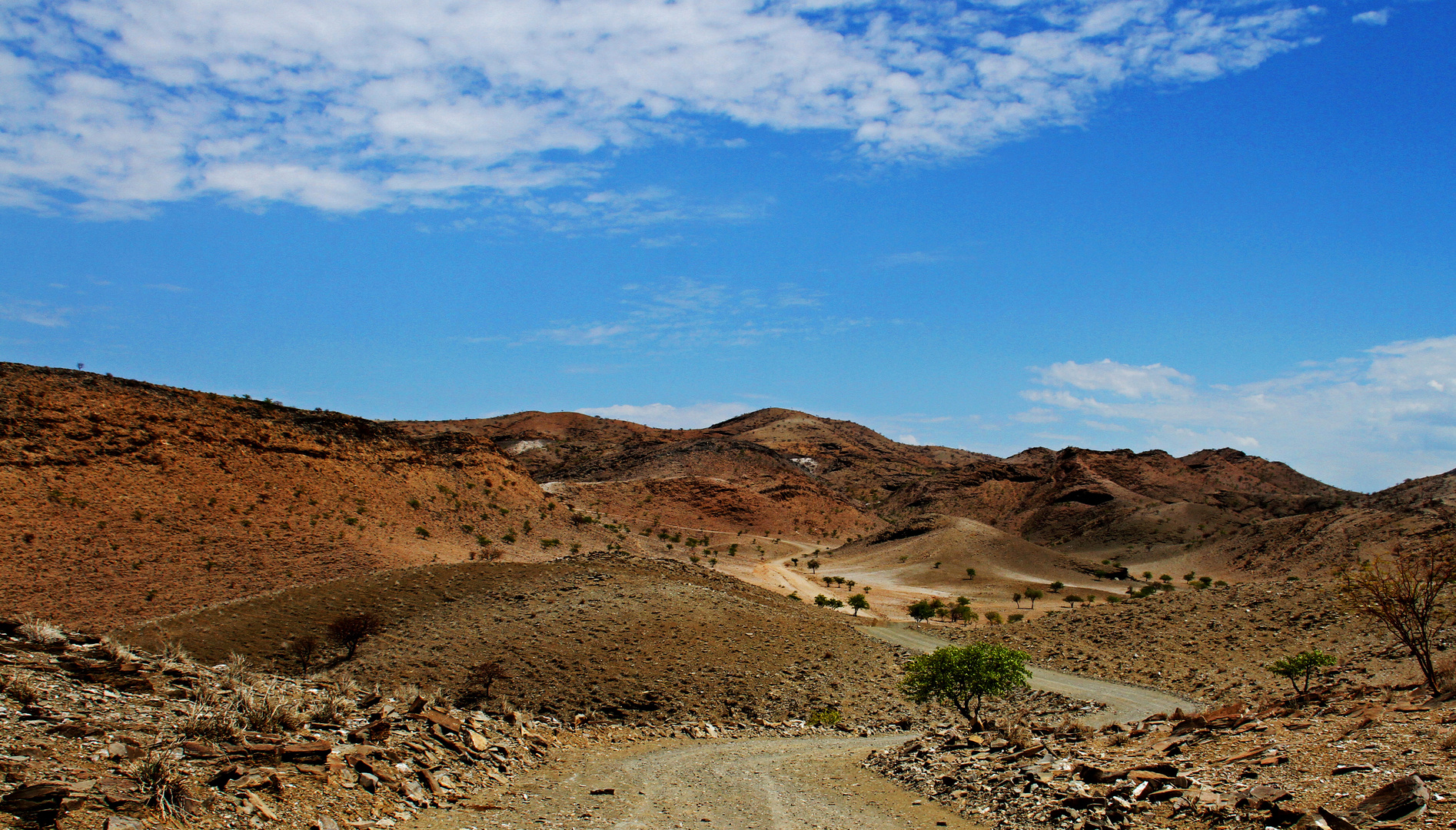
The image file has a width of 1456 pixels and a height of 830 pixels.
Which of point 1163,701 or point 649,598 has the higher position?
point 649,598

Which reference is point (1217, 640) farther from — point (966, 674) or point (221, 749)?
point (221, 749)

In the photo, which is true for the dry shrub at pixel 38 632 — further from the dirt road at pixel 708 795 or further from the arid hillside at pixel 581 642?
the dirt road at pixel 708 795

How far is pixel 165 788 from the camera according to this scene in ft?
27.5

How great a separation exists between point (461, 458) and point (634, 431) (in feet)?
322

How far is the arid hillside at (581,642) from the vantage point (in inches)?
741

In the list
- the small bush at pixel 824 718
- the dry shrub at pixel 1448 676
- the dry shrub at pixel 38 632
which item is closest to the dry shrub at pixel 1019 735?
the small bush at pixel 824 718

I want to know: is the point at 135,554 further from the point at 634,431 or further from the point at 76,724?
the point at 634,431

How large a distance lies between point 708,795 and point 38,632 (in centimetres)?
1033

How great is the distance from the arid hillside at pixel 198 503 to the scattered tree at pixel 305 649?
11.5 metres

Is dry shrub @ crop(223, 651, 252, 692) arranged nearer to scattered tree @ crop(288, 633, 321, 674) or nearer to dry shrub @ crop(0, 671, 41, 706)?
dry shrub @ crop(0, 671, 41, 706)

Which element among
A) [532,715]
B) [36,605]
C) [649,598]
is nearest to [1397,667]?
[649,598]

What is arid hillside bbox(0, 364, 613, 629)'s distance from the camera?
29.3 meters

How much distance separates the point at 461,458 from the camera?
5112cm

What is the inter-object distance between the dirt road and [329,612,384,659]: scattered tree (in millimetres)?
7558
